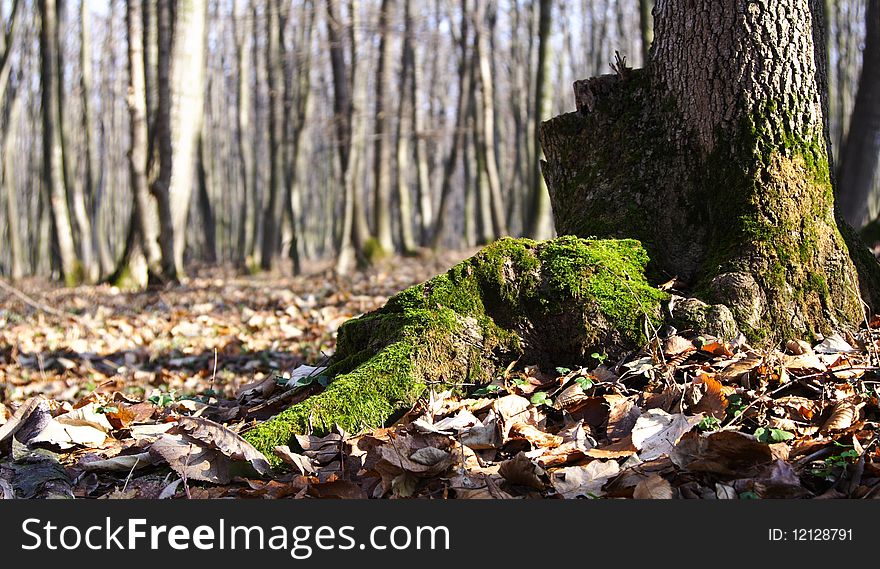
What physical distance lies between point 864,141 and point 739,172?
5665 millimetres

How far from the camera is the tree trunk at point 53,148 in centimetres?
1490

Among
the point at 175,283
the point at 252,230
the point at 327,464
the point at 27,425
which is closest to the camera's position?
the point at 327,464

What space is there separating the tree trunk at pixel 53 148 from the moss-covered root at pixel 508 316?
13300 millimetres

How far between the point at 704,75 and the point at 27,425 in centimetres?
373

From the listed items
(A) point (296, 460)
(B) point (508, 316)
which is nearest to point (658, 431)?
(B) point (508, 316)

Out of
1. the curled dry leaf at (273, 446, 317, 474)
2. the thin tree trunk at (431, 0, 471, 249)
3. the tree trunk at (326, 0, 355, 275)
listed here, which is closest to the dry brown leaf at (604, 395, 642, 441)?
the curled dry leaf at (273, 446, 317, 474)

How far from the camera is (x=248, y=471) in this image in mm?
2863

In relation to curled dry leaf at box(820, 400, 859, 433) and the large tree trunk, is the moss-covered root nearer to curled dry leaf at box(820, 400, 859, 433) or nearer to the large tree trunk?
the large tree trunk

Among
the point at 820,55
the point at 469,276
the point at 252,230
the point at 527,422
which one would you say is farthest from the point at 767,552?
the point at 252,230

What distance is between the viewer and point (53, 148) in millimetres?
15836

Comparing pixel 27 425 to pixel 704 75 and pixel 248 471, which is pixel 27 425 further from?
pixel 704 75

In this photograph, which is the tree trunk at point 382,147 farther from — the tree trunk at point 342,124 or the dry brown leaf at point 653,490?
the dry brown leaf at point 653,490

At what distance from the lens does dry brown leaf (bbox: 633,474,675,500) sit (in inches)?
92.7

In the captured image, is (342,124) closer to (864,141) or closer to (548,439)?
(864,141)
